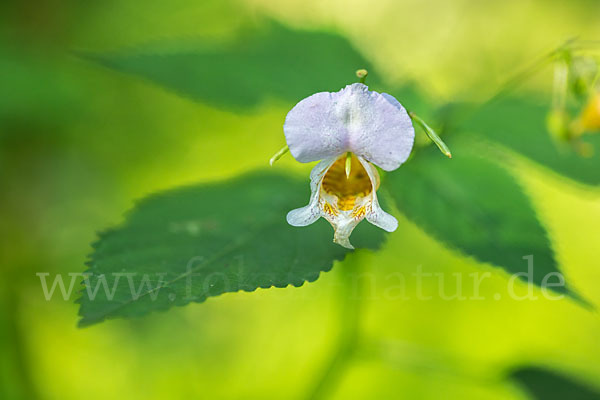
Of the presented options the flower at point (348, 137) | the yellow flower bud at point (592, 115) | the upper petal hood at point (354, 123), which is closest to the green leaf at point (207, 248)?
the flower at point (348, 137)

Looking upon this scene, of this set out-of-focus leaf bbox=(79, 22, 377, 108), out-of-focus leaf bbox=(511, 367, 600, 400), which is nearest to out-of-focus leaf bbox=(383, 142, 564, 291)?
out-of-focus leaf bbox=(79, 22, 377, 108)

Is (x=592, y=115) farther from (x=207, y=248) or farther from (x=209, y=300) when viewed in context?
(x=209, y=300)

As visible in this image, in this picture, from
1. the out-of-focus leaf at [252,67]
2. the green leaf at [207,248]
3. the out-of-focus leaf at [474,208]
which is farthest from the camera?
the out-of-focus leaf at [252,67]

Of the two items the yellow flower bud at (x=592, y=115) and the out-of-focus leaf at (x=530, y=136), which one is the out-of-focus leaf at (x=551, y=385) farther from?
the yellow flower bud at (x=592, y=115)

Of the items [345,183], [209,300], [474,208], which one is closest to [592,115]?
[474,208]

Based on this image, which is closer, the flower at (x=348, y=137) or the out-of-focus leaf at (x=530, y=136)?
the flower at (x=348, y=137)

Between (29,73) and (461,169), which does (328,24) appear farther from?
(29,73)
